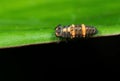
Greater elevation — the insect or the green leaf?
the green leaf

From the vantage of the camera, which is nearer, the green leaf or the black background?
the green leaf

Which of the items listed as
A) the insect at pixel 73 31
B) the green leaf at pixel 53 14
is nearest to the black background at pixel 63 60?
the insect at pixel 73 31

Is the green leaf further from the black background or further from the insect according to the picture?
the black background

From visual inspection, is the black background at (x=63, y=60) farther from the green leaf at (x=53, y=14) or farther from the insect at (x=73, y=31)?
the green leaf at (x=53, y=14)

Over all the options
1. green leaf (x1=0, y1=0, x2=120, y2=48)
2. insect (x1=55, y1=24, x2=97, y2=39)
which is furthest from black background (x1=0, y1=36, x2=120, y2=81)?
green leaf (x1=0, y1=0, x2=120, y2=48)

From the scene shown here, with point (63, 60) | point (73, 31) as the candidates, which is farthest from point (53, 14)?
point (63, 60)

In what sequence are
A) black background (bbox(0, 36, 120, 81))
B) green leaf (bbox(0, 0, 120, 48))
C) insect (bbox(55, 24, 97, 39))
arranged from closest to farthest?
green leaf (bbox(0, 0, 120, 48)) < insect (bbox(55, 24, 97, 39)) < black background (bbox(0, 36, 120, 81))
